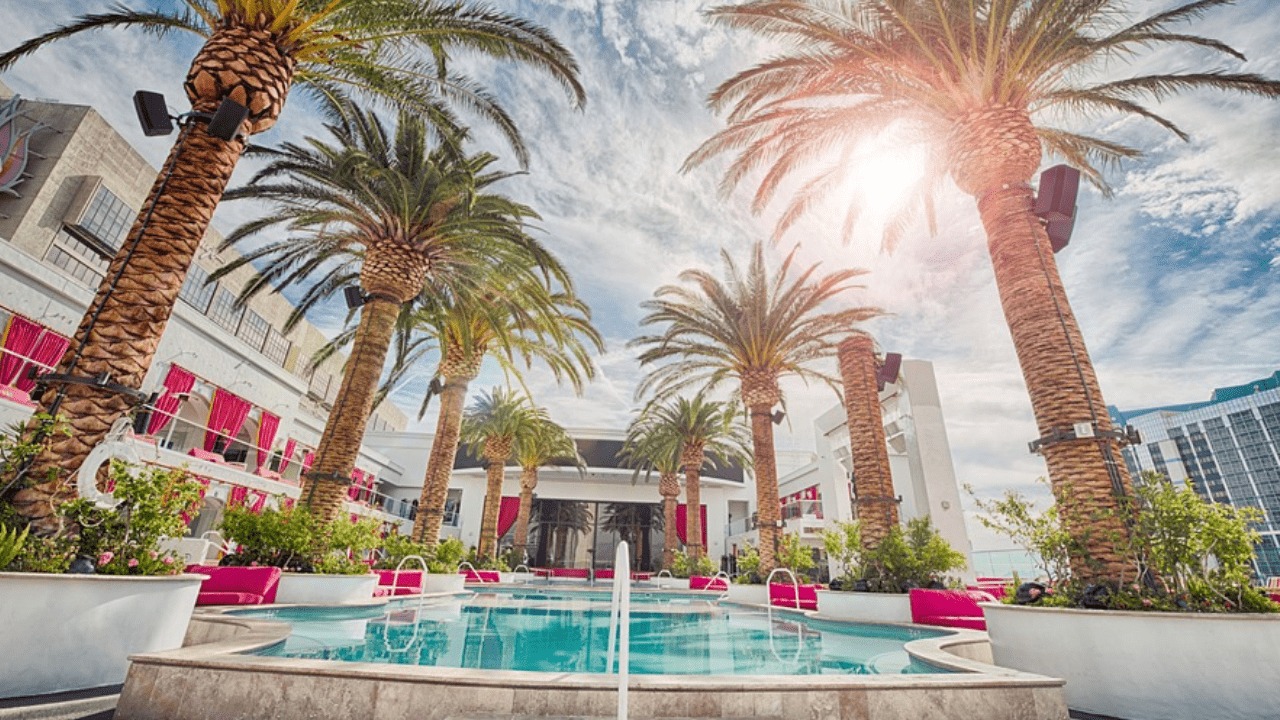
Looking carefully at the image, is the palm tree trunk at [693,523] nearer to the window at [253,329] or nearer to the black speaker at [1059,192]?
the black speaker at [1059,192]

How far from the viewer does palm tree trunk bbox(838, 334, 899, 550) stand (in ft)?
40.2

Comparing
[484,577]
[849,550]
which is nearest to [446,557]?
[484,577]

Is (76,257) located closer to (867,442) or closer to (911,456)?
(867,442)

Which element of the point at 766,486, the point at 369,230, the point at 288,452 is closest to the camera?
the point at 369,230

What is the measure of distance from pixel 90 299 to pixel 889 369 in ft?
78.6

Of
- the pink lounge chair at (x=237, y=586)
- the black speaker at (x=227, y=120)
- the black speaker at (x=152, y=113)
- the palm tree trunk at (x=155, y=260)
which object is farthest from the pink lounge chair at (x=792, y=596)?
A: the black speaker at (x=152, y=113)

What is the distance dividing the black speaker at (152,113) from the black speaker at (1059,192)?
11.6 metres

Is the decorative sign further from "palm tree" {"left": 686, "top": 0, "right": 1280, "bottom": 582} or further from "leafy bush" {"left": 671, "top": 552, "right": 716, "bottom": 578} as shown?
"leafy bush" {"left": 671, "top": 552, "right": 716, "bottom": 578}

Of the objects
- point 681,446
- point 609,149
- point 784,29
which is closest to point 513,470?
point 681,446

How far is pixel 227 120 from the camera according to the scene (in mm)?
6066

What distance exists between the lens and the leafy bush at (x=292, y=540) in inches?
362

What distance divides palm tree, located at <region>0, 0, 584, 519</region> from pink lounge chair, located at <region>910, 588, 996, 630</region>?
10.7 m

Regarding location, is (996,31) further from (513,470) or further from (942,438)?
(513,470)

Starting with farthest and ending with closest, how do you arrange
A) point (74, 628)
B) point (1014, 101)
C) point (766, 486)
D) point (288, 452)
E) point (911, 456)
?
1. point (288, 452)
2. point (911, 456)
3. point (766, 486)
4. point (1014, 101)
5. point (74, 628)
